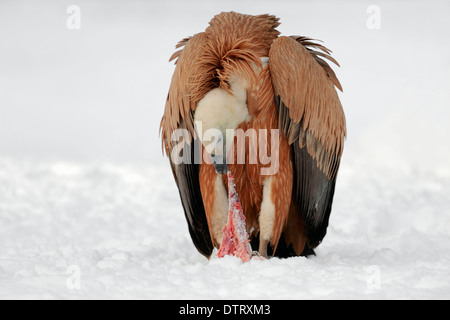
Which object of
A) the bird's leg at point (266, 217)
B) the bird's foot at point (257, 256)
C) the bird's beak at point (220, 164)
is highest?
the bird's beak at point (220, 164)

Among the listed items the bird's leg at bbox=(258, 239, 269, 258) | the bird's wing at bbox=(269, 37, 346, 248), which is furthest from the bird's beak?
the bird's leg at bbox=(258, 239, 269, 258)

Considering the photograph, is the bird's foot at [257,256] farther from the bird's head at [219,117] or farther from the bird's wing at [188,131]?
the bird's head at [219,117]

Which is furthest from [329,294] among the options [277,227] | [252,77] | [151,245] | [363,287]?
[151,245]

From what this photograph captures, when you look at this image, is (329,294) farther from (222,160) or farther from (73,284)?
(73,284)

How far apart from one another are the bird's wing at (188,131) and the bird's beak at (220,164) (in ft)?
0.83

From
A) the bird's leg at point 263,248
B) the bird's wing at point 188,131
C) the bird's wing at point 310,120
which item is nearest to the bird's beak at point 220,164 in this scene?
the bird's wing at point 188,131

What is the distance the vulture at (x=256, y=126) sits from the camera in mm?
3668

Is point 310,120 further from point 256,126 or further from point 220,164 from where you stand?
point 220,164

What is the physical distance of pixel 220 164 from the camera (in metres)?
3.74

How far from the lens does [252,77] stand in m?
3.66

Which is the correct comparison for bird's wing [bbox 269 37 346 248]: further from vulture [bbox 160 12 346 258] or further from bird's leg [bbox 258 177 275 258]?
bird's leg [bbox 258 177 275 258]

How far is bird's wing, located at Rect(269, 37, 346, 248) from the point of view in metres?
3.69

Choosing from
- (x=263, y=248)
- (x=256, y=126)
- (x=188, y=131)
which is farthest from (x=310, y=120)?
(x=263, y=248)

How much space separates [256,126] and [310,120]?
1.15ft
